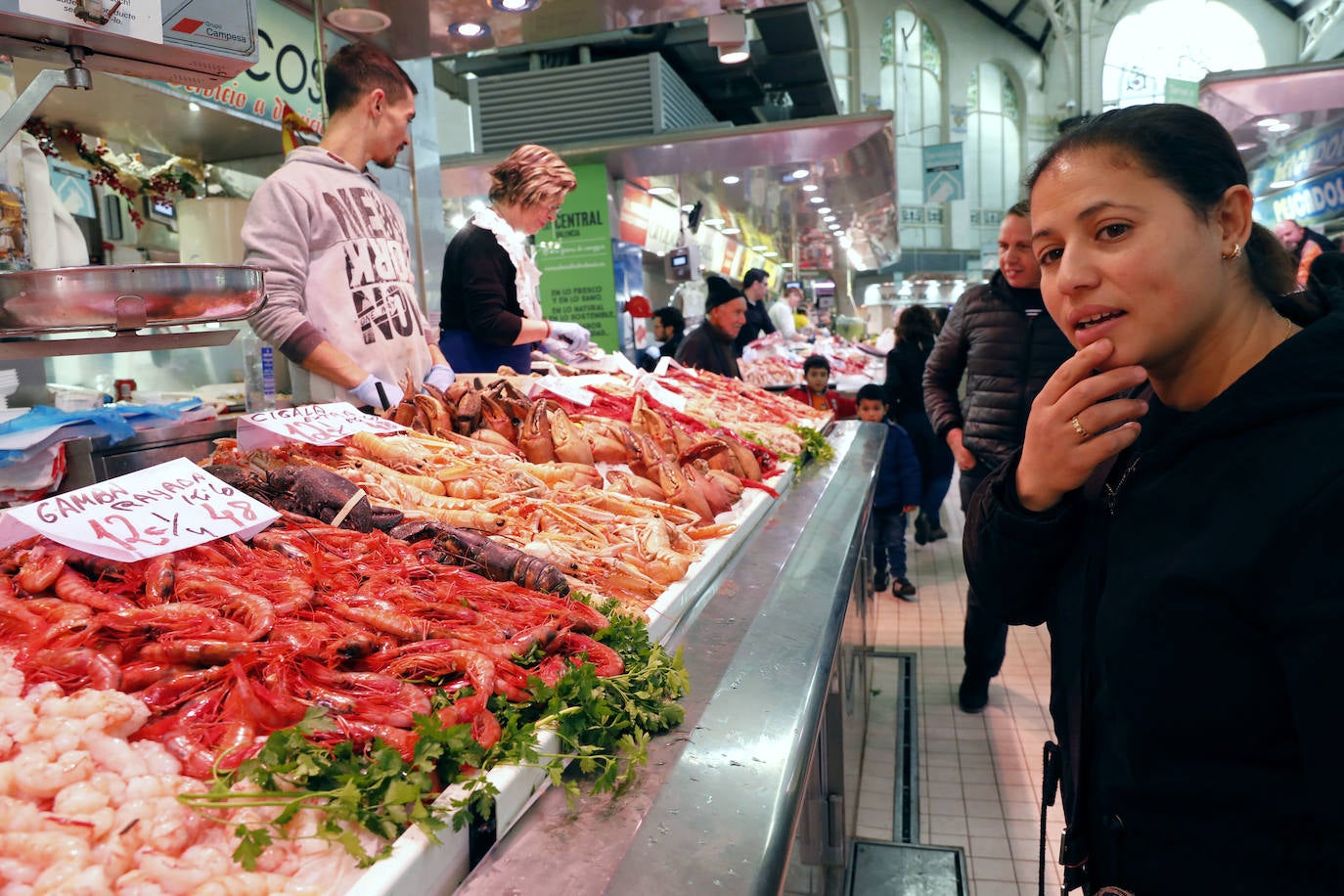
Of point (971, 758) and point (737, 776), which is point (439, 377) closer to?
point (737, 776)

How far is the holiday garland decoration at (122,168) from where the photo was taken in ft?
17.7

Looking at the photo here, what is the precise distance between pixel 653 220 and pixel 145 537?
9.70 meters

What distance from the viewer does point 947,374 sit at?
454 centimetres

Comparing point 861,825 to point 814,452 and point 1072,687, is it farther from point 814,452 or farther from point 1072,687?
point 1072,687

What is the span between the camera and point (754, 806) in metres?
1.19

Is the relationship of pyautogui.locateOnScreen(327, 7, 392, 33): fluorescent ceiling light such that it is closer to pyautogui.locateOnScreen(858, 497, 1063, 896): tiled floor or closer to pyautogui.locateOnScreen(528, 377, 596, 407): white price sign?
pyautogui.locateOnScreen(528, 377, 596, 407): white price sign

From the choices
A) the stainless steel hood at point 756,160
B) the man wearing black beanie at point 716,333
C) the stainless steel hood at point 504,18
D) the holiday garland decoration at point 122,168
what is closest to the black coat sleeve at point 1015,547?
the stainless steel hood at point 504,18

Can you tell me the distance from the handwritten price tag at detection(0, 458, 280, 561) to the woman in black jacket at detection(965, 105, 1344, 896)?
1411mm

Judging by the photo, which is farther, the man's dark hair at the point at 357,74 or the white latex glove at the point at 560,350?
the white latex glove at the point at 560,350

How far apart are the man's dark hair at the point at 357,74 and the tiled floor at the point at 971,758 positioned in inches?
123

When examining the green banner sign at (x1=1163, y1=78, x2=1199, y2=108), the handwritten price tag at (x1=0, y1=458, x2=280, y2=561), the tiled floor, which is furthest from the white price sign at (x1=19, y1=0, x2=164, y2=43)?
the green banner sign at (x1=1163, y1=78, x2=1199, y2=108)

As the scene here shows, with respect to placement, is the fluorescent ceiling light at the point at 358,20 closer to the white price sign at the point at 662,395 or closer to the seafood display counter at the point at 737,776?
the white price sign at the point at 662,395

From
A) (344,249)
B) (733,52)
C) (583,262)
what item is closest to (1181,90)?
(583,262)

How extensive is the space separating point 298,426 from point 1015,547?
1772 mm
